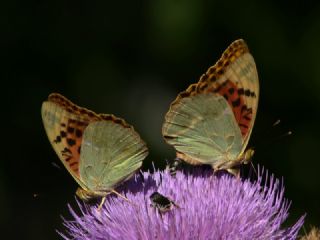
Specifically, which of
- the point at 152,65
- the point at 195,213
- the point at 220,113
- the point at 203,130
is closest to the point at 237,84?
the point at 220,113

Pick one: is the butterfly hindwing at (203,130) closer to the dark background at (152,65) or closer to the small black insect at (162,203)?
the small black insect at (162,203)

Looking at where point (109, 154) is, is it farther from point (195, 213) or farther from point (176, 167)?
point (195, 213)

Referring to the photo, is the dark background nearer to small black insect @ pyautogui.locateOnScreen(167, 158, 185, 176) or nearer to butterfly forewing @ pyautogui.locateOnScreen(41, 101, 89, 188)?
small black insect @ pyautogui.locateOnScreen(167, 158, 185, 176)

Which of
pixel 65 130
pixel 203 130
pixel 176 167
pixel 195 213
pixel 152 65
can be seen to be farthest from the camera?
pixel 152 65

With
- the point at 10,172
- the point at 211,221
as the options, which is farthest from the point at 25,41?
the point at 211,221

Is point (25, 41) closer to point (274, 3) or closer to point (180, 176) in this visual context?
point (274, 3)
